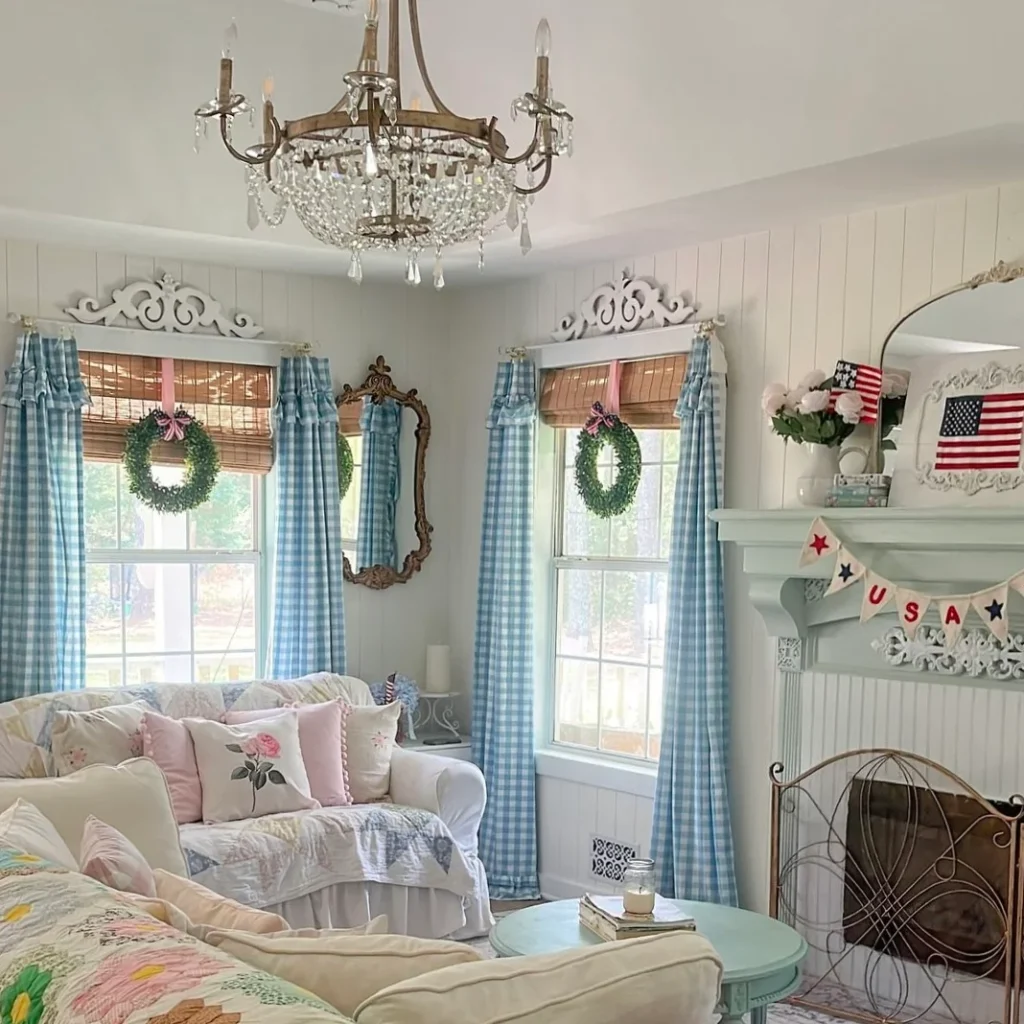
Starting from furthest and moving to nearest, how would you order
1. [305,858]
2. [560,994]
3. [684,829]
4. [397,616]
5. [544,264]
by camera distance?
1. [397,616]
2. [544,264]
3. [684,829]
4. [305,858]
5. [560,994]

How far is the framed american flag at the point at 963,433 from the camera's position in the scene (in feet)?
12.5

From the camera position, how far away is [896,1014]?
3.96m

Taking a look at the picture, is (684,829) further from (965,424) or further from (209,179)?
(209,179)

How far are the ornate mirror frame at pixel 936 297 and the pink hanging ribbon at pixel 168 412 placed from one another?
2.73 metres

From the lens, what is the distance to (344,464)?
5.65 meters

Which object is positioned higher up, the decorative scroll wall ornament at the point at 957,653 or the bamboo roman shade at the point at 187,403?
the bamboo roman shade at the point at 187,403

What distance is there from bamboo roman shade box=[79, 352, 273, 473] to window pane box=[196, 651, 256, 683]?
794mm

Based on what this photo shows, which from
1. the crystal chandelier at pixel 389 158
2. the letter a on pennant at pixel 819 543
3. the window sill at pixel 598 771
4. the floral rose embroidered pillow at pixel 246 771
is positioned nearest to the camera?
the crystal chandelier at pixel 389 158

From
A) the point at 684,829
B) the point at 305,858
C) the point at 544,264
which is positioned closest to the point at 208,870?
the point at 305,858

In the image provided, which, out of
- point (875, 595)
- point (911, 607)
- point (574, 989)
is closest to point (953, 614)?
point (911, 607)

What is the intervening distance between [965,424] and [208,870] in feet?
9.02

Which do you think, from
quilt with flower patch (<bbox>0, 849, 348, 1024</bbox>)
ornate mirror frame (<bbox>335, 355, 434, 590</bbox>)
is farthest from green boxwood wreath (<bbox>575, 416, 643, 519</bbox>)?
quilt with flower patch (<bbox>0, 849, 348, 1024</bbox>)

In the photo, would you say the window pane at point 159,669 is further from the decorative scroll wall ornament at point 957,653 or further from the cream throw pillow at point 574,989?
the cream throw pillow at point 574,989

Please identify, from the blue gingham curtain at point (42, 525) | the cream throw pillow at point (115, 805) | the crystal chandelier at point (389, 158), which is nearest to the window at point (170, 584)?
the blue gingham curtain at point (42, 525)
